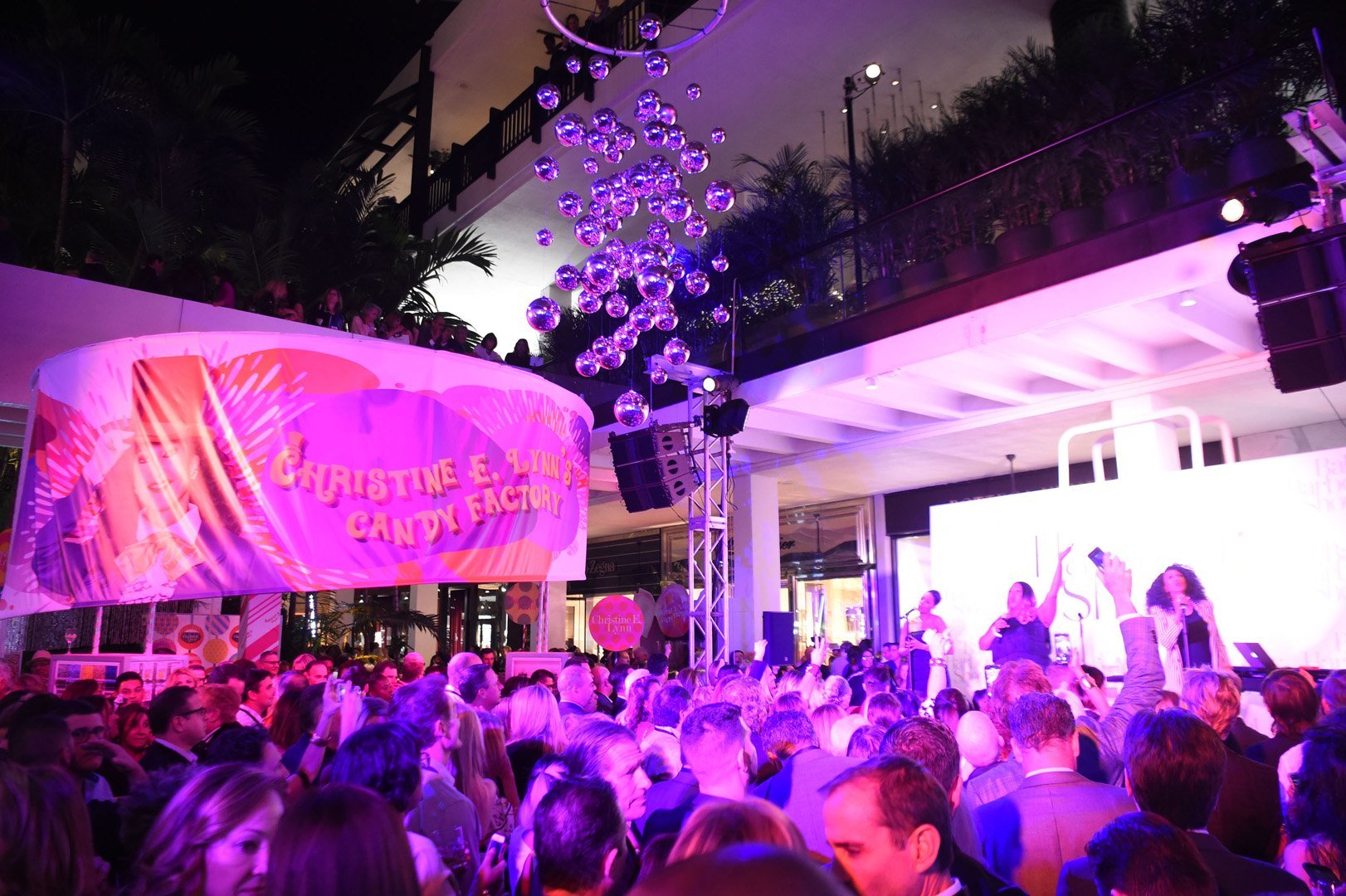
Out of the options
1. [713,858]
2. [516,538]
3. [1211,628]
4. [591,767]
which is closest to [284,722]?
[516,538]

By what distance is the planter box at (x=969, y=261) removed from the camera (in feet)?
28.7

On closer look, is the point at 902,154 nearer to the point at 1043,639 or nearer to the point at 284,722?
the point at 1043,639

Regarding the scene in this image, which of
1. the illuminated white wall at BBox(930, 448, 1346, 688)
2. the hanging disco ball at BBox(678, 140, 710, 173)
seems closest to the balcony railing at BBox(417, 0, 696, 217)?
the hanging disco ball at BBox(678, 140, 710, 173)

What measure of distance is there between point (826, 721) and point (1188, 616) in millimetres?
4491

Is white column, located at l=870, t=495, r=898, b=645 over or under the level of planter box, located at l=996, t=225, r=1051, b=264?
under

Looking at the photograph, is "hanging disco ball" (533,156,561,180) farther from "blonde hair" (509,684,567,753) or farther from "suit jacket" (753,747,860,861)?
"suit jacket" (753,747,860,861)

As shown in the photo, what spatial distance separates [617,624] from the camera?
1284 cm

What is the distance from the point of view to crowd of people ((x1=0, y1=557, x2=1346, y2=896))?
6.02ft

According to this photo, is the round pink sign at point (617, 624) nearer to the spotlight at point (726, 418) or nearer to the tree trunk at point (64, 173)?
the spotlight at point (726, 418)

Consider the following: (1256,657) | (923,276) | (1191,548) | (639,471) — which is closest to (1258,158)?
(923,276)

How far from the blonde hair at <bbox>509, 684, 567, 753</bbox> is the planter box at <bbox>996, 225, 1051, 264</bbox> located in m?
6.09

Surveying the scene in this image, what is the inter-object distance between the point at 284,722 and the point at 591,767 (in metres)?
2.19

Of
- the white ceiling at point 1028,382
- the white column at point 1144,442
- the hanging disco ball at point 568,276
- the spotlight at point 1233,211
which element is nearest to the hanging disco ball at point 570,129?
the hanging disco ball at point 568,276

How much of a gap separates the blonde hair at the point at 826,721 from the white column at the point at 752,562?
28.6 feet
